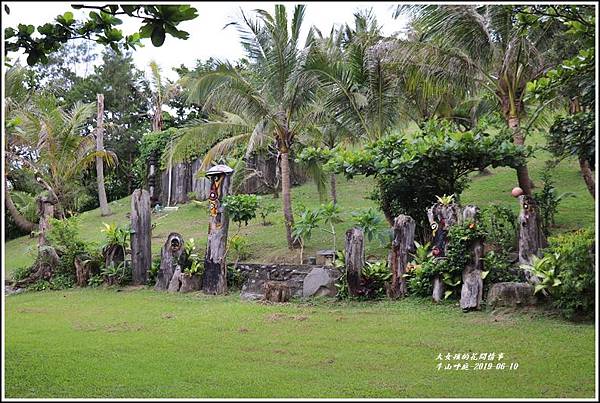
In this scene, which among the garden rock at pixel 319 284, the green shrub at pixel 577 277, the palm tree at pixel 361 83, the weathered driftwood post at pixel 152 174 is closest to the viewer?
the green shrub at pixel 577 277

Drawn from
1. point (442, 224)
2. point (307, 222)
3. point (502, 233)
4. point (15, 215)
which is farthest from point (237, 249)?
point (15, 215)

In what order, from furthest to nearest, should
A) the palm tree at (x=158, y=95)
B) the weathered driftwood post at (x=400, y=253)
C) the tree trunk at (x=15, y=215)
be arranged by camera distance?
the palm tree at (x=158, y=95) < the tree trunk at (x=15, y=215) < the weathered driftwood post at (x=400, y=253)

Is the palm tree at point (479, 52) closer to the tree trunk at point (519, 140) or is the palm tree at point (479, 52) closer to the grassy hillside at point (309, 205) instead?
the tree trunk at point (519, 140)

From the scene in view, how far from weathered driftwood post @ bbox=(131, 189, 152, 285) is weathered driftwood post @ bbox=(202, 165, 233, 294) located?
1567 millimetres

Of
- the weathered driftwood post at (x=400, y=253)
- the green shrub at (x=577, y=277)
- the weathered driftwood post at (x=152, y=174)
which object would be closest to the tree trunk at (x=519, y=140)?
the weathered driftwood post at (x=400, y=253)

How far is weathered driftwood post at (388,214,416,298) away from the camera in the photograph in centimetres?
865

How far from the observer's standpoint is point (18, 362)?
18.1 feet

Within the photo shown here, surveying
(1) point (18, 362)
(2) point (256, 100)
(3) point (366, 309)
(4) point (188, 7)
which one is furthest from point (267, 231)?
(4) point (188, 7)

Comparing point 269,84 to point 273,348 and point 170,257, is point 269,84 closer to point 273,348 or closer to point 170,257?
point 170,257

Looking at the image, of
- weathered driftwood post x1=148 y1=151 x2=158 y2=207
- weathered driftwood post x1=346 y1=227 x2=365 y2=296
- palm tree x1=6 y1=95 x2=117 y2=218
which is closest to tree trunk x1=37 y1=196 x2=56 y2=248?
palm tree x1=6 y1=95 x2=117 y2=218

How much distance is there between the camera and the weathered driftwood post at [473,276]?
7582 mm

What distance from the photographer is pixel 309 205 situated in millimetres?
17250

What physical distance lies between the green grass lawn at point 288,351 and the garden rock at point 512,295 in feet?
0.68

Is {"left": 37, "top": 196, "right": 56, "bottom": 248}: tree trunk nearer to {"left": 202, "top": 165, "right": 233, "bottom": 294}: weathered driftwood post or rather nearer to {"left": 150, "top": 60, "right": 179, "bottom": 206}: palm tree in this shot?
{"left": 202, "top": 165, "right": 233, "bottom": 294}: weathered driftwood post
